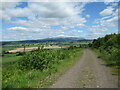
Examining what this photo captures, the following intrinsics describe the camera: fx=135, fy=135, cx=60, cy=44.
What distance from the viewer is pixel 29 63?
37.2ft

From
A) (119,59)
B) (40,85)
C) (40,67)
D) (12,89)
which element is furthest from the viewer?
(119,59)

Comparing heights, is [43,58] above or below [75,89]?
above

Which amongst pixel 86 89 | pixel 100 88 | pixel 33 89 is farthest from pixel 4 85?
pixel 100 88

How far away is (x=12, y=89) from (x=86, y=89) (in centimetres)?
334

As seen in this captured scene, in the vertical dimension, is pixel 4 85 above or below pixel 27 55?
below

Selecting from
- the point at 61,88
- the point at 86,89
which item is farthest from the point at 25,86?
the point at 86,89

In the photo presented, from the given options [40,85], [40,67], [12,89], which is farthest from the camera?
[40,67]

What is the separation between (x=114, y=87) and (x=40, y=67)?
6402 millimetres

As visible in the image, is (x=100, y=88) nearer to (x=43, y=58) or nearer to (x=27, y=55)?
(x=43, y=58)

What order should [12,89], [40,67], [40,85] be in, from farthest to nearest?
[40,67], [40,85], [12,89]

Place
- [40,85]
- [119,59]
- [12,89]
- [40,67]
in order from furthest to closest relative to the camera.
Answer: [119,59] → [40,67] → [40,85] → [12,89]

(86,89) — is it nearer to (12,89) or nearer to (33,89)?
(33,89)

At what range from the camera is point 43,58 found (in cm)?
1181

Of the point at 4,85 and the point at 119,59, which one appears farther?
the point at 119,59
